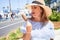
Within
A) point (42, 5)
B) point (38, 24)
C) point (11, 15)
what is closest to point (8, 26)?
point (11, 15)

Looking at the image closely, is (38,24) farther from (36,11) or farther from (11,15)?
(11,15)

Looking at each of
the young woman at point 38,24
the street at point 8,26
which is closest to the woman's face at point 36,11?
→ the young woman at point 38,24

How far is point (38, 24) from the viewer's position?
248 centimetres

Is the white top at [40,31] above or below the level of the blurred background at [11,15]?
below

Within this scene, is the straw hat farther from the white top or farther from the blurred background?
the white top

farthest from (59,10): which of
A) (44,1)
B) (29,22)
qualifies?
(29,22)

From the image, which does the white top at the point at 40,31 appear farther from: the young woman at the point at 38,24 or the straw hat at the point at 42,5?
the straw hat at the point at 42,5

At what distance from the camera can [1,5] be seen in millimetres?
2414

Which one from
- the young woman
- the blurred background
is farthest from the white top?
the blurred background

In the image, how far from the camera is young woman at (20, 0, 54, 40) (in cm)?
244

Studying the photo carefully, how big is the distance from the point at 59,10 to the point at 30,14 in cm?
40

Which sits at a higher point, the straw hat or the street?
the straw hat

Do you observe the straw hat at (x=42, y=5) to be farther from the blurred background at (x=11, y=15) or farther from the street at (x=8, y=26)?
the street at (x=8, y=26)

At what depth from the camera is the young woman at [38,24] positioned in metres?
2.44
